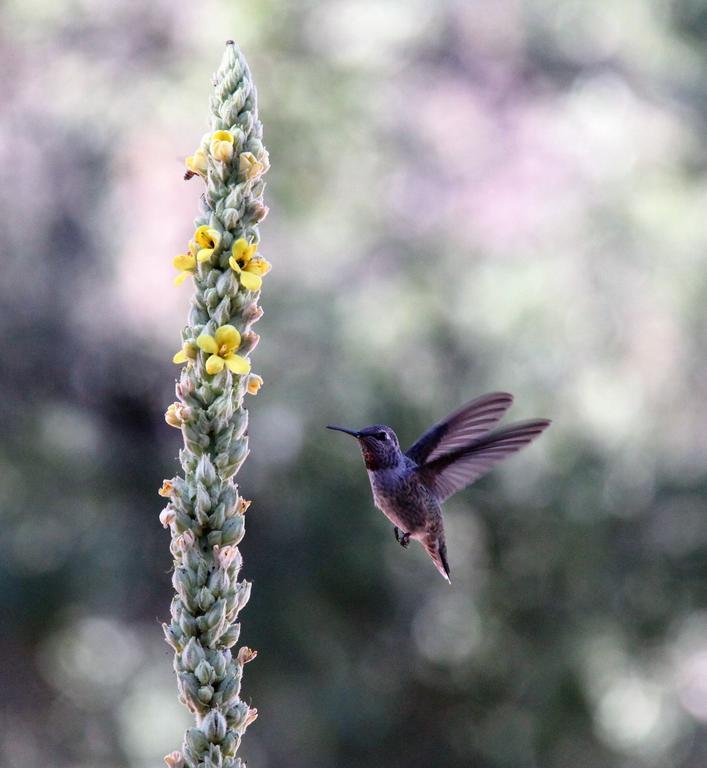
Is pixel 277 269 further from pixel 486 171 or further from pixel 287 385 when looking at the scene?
pixel 486 171

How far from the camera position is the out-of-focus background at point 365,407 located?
9.28 m

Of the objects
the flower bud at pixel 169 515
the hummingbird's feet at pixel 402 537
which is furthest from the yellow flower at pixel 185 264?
the hummingbird's feet at pixel 402 537

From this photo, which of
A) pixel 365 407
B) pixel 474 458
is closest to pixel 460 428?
pixel 474 458

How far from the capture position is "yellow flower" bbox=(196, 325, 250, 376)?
93.3 inches

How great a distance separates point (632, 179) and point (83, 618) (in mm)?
6339

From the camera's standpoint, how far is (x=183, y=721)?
9773 millimetres

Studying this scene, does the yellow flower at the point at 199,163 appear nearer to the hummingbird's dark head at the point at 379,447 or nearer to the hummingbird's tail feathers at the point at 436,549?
the hummingbird's dark head at the point at 379,447

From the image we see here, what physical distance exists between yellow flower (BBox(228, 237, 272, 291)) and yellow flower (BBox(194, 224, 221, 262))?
1.7 inches

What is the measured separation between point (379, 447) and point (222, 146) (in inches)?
74.6

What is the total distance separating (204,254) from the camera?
2.40 m

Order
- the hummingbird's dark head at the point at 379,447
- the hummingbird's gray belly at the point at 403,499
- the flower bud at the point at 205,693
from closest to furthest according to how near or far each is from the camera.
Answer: the flower bud at the point at 205,693 < the hummingbird's dark head at the point at 379,447 < the hummingbird's gray belly at the point at 403,499

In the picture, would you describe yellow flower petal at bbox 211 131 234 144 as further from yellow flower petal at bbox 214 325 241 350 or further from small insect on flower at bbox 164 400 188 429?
small insect on flower at bbox 164 400 188 429

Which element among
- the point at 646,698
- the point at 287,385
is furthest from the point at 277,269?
the point at 646,698

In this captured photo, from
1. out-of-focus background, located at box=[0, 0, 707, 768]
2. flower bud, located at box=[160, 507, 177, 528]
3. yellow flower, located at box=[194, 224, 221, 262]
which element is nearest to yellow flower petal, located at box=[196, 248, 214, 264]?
yellow flower, located at box=[194, 224, 221, 262]
